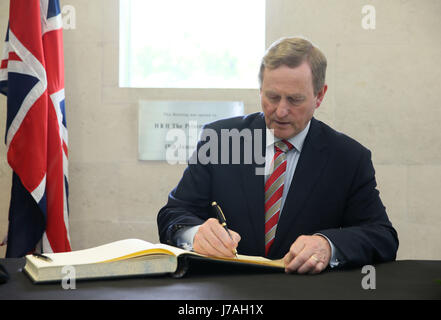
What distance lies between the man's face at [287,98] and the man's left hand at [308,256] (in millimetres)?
662

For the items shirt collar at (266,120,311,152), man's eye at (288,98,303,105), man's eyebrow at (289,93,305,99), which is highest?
man's eyebrow at (289,93,305,99)

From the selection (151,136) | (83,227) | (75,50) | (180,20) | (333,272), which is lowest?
(83,227)

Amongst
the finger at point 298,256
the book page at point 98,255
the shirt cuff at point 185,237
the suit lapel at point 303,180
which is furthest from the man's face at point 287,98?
the book page at point 98,255

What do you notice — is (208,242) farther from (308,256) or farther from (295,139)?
(295,139)

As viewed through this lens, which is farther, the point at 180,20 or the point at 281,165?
the point at 180,20

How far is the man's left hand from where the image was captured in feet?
4.50

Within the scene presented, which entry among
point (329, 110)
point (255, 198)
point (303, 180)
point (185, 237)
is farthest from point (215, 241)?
point (329, 110)

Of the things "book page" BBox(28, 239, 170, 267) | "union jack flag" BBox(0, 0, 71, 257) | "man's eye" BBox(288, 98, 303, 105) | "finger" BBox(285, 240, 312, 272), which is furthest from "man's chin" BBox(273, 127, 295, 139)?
"union jack flag" BBox(0, 0, 71, 257)

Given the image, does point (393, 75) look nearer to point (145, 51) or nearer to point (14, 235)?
point (145, 51)

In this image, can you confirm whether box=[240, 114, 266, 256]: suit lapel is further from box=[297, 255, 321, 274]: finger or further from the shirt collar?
box=[297, 255, 321, 274]: finger

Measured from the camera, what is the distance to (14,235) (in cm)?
306

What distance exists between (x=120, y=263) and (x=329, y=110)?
2.58 metres

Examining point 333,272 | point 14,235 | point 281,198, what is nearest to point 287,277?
point 333,272

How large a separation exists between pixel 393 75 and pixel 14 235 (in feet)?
9.28
